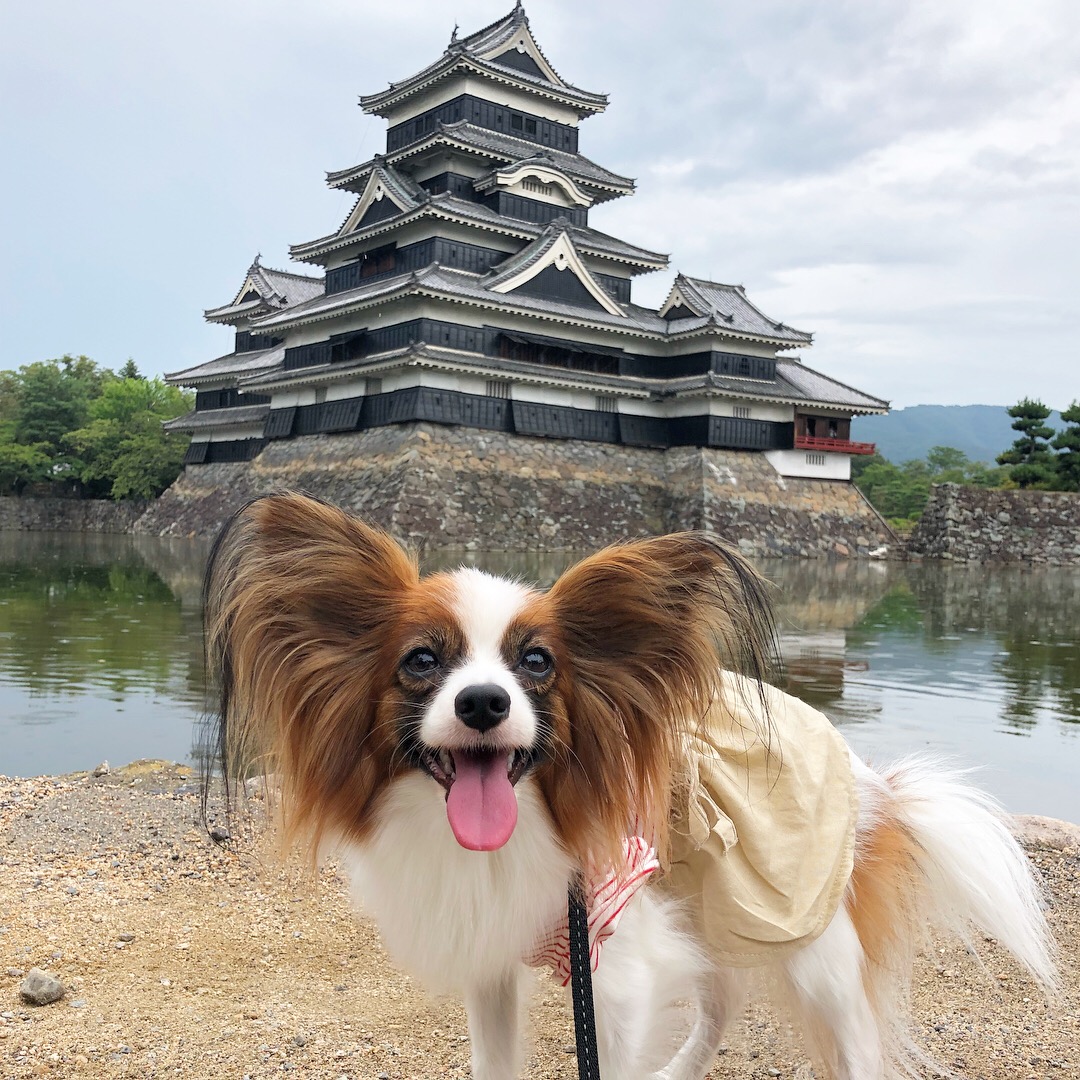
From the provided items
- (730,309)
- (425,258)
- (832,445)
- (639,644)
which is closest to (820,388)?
(832,445)

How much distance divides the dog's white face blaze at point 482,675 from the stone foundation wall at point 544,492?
826 inches

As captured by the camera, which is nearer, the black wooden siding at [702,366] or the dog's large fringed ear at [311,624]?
the dog's large fringed ear at [311,624]

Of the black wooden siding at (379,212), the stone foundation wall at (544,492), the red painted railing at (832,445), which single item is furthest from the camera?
the red painted railing at (832,445)

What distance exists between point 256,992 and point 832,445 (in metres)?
30.0

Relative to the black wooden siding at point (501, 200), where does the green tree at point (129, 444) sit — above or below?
below

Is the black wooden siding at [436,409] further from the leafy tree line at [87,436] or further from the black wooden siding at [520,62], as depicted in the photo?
the leafy tree line at [87,436]

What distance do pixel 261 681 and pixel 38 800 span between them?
315 centimetres

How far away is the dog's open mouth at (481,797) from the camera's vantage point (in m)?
1.57

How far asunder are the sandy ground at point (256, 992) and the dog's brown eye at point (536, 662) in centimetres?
83

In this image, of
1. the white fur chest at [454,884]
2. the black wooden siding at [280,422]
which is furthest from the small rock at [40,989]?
the black wooden siding at [280,422]

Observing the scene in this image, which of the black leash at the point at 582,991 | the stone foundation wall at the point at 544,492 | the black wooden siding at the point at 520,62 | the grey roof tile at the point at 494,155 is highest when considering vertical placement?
the black wooden siding at the point at 520,62

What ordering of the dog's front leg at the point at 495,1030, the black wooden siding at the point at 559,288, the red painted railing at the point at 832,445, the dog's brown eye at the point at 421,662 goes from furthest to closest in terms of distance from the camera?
the red painted railing at the point at 832,445
the black wooden siding at the point at 559,288
the dog's front leg at the point at 495,1030
the dog's brown eye at the point at 421,662

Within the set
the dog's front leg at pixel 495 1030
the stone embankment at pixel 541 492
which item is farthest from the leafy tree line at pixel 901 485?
the dog's front leg at pixel 495 1030

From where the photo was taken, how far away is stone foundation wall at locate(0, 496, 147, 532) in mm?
38719
